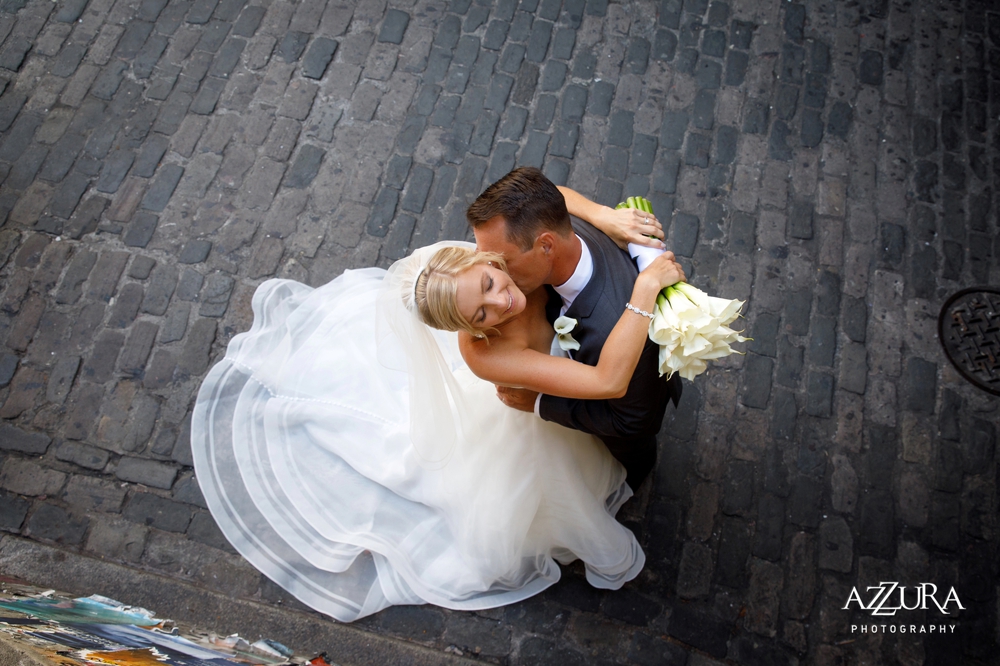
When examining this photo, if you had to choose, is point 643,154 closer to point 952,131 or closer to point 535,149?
point 535,149

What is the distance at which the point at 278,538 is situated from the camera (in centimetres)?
415

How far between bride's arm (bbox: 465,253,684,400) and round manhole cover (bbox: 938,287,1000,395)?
2885mm

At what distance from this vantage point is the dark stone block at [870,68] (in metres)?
5.77

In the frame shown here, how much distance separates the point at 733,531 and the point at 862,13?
15.2 feet

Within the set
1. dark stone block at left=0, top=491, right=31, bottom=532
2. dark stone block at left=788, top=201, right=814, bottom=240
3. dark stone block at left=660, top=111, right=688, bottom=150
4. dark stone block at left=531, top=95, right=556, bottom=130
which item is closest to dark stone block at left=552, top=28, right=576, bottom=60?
dark stone block at left=531, top=95, right=556, bottom=130

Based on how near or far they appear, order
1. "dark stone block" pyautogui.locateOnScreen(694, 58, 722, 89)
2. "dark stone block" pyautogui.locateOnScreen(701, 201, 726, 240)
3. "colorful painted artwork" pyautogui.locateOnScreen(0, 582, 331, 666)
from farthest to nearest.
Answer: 1. "dark stone block" pyautogui.locateOnScreen(694, 58, 722, 89)
2. "dark stone block" pyautogui.locateOnScreen(701, 201, 726, 240)
3. "colorful painted artwork" pyautogui.locateOnScreen(0, 582, 331, 666)

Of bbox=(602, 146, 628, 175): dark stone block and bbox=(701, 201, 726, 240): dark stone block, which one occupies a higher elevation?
bbox=(602, 146, 628, 175): dark stone block

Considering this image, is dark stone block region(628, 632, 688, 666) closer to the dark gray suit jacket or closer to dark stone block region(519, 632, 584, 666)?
dark stone block region(519, 632, 584, 666)

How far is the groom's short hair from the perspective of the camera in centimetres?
304

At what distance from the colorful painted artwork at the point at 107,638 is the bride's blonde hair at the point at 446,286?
177cm

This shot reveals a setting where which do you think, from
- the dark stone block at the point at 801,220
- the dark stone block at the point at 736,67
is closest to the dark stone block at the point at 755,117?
the dark stone block at the point at 736,67

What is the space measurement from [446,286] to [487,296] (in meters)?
0.18

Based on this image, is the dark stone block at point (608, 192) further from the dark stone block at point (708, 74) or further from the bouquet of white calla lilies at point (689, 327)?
the bouquet of white calla lilies at point (689, 327)

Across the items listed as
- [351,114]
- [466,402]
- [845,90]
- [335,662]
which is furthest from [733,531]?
[351,114]
